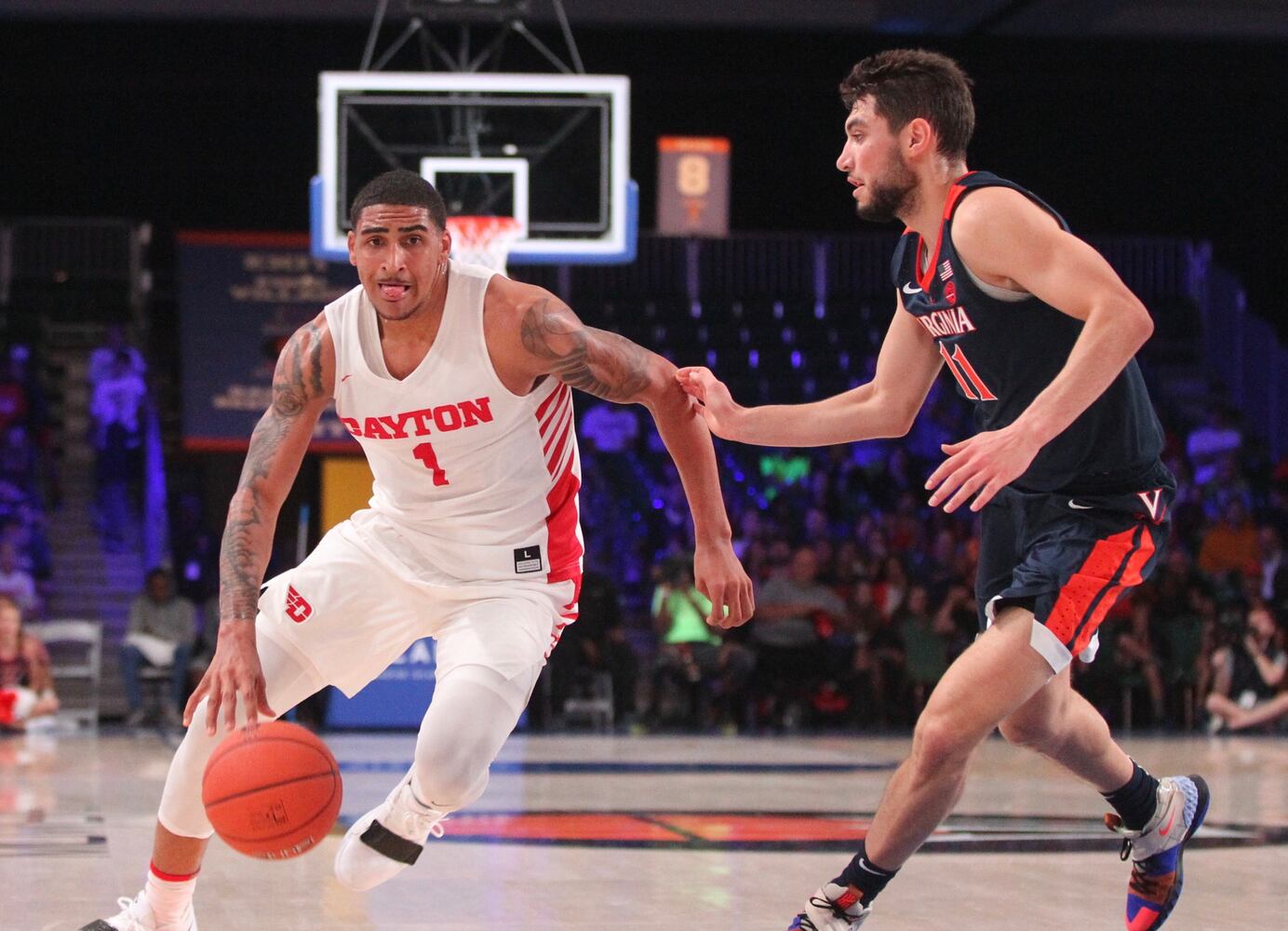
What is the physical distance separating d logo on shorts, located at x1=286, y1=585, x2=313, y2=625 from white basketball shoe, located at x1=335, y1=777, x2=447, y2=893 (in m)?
0.51

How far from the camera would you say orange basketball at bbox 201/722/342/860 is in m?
4.00

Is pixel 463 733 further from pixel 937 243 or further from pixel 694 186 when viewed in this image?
pixel 694 186

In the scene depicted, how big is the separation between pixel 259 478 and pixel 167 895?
1.09 meters

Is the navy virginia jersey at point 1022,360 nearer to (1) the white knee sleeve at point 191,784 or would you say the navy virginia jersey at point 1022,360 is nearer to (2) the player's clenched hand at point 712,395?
(2) the player's clenched hand at point 712,395

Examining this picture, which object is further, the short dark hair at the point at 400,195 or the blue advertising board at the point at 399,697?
the blue advertising board at the point at 399,697

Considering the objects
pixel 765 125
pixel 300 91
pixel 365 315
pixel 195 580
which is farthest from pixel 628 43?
pixel 365 315

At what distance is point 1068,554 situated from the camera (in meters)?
4.24

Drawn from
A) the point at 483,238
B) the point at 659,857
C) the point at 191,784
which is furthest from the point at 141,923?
the point at 483,238

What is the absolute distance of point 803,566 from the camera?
1395 centimetres

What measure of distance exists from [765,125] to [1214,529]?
8.85 metres

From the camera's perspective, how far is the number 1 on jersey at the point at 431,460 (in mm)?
4512

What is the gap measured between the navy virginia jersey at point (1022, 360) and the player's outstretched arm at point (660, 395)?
689mm

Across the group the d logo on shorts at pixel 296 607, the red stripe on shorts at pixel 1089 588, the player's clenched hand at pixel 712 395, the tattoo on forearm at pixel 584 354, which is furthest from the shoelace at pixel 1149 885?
the d logo on shorts at pixel 296 607

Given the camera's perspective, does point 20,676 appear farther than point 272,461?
Yes
